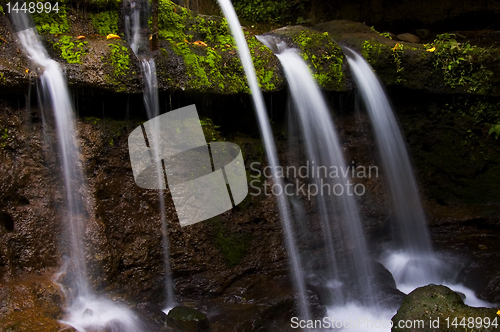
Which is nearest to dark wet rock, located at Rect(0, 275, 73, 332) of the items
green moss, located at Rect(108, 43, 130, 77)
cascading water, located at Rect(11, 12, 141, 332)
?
cascading water, located at Rect(11, 12, 141, 332)

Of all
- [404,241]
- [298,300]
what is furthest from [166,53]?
[404,241]

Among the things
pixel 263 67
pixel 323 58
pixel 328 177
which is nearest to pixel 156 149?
pixel 263 67

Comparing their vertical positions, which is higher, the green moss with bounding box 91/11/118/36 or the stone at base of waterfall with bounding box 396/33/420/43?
the green moss with bounding box 91/11/118/36

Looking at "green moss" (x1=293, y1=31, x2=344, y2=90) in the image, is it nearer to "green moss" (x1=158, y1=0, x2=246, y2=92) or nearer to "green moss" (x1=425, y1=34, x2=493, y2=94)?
"green moss" (x1=158, y1=0, x2=246, y2=92)

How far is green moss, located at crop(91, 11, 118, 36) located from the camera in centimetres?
519

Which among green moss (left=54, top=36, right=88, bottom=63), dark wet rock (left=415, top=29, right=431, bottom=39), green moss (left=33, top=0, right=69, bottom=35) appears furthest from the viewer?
dark wet rock (left=415, top=29, right=431, bottom=39)

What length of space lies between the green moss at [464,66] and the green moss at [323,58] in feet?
5.64

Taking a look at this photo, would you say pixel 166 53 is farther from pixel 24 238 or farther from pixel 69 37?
pixel 24 238

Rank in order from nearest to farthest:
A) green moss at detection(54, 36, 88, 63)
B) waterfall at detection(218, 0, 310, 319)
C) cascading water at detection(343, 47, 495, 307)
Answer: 1. green moss at detection(54, 36, 88, 63)
2. waterfall at detection(218, 0, 310, 319)
3. cascading water at detection(343, 47, 495, 307)

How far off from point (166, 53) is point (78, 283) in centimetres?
282

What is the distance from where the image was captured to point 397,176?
20.0 feet

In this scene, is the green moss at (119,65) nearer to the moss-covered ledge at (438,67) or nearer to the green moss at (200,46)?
the green moss at (200,46)

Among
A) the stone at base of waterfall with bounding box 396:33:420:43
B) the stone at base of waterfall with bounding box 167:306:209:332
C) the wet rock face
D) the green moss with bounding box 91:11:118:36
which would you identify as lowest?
the stone at base of waterfall with bounding box 167:306:209:332

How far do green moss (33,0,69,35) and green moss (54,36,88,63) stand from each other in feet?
2.00
